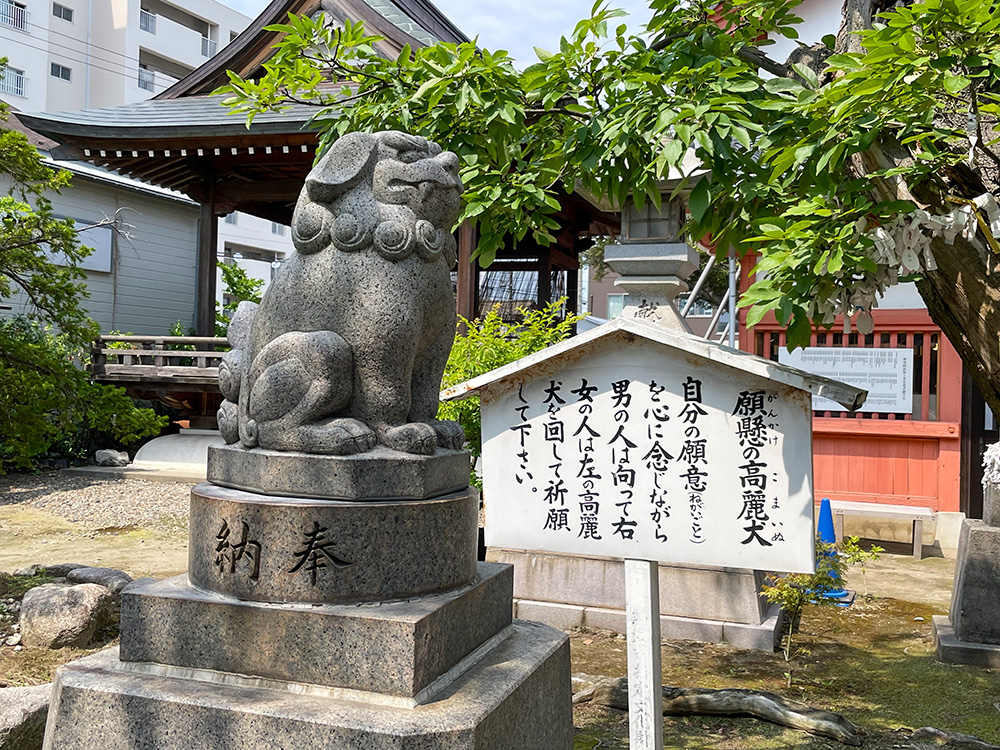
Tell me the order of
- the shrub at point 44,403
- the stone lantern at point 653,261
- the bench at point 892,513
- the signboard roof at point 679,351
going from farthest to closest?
the bench at point 892,513
the shrub at point 44,403
the stone lantern at point 653,261
the signboard roof at point 679,351

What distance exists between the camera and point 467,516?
10.1 feet

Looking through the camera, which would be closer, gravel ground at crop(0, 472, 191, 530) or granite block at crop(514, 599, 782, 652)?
granite block at crop(514, 599, 782, 652)

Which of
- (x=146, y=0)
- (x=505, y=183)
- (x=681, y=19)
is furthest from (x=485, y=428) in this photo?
(x=146, y=0)

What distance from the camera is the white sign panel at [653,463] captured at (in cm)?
324

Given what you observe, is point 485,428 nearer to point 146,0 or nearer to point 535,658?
point 535,658

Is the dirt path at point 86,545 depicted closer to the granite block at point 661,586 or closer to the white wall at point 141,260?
the granite block at point 661,586

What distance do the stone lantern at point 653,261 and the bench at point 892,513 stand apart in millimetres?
4337

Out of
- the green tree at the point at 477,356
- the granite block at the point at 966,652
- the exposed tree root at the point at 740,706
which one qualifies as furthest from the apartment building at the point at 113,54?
the granite block at the point at 966,652

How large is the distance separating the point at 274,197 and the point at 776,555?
10.9m

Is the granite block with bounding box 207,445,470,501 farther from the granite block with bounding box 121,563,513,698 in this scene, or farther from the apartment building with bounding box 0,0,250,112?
the apartment building with bounding box 0,0,250,112

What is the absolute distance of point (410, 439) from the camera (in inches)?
116

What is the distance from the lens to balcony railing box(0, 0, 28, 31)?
25359 mm

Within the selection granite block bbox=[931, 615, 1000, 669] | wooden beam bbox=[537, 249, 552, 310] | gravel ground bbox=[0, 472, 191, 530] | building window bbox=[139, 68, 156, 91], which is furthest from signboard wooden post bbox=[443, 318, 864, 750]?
building window bbox=[139, 68, 156, 91]

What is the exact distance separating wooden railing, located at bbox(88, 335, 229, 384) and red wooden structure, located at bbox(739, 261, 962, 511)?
8.10 m
